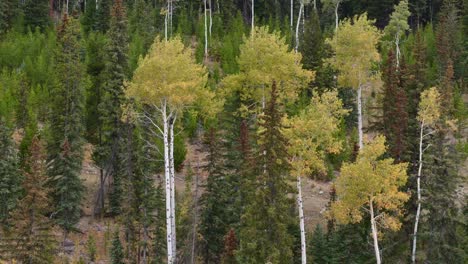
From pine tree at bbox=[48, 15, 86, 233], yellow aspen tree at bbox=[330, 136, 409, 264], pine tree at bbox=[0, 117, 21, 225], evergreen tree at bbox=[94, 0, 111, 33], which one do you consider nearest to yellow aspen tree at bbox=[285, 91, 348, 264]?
Result: yellow aspen tree at bbox=[330, 136, 409, 264]

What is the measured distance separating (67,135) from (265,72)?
40.7 ft

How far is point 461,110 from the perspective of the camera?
4688cm

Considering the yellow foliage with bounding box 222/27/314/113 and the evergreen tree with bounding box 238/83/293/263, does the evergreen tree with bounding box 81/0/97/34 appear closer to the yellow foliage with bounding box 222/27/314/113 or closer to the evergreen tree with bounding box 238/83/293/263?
the yellow foliage with bounding box 222/27/314/113

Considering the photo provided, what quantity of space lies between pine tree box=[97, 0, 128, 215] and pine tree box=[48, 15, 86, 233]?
1.65m

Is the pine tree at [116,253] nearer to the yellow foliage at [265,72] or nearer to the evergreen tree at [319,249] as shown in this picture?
the evergreen tree at [319,249]

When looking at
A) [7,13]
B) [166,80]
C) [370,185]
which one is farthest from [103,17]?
[370,185]

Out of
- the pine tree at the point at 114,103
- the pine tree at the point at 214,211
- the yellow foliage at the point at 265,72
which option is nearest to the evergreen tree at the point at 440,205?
the yellow foliage at the point at 265,72

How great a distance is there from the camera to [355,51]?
1423 inches

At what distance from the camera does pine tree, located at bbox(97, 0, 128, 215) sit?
115 ft

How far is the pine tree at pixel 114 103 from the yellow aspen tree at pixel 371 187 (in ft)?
45.9

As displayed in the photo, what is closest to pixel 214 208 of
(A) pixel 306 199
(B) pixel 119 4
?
(A) pixel 306 199

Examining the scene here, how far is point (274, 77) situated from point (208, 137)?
5.74 meters

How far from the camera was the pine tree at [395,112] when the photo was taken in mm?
30594

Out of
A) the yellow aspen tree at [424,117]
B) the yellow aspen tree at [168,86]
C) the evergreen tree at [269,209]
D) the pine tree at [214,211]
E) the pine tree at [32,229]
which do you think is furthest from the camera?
the pine tree at [214,211]
